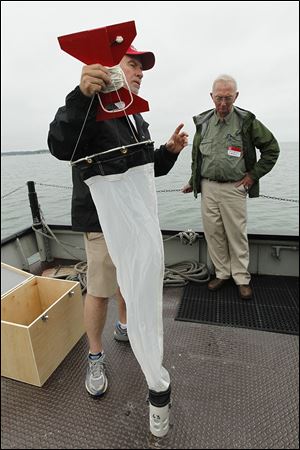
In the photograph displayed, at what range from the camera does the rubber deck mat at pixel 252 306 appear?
1.62 meters

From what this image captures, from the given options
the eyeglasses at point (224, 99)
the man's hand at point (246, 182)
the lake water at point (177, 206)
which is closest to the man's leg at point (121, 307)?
the lake water at point (177, 206)

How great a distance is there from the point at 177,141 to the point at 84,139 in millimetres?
Result: 394

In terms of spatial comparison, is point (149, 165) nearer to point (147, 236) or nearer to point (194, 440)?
point (147, 236)

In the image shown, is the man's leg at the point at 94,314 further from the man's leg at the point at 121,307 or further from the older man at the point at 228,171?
the older man at the point at 228,171

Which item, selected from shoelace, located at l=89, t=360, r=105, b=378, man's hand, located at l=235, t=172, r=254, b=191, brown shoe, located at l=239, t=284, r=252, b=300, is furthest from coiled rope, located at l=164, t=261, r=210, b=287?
shoelace, located at l=89, t=360, r=105, b=378

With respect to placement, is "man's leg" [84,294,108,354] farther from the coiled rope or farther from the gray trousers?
the gray trousers

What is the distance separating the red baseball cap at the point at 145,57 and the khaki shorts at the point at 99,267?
22.5 inches

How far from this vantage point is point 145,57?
2.78 ft

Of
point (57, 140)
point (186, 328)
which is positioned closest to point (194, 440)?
point (186, 328)

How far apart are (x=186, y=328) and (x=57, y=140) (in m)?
1.28

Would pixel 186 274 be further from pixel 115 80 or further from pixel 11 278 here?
pixel 115 80

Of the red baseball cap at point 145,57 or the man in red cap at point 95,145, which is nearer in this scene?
the man in red cap at point 95,145

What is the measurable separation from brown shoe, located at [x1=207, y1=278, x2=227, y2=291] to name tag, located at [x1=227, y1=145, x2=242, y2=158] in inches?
34.7

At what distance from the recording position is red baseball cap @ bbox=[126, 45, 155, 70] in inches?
32.4
